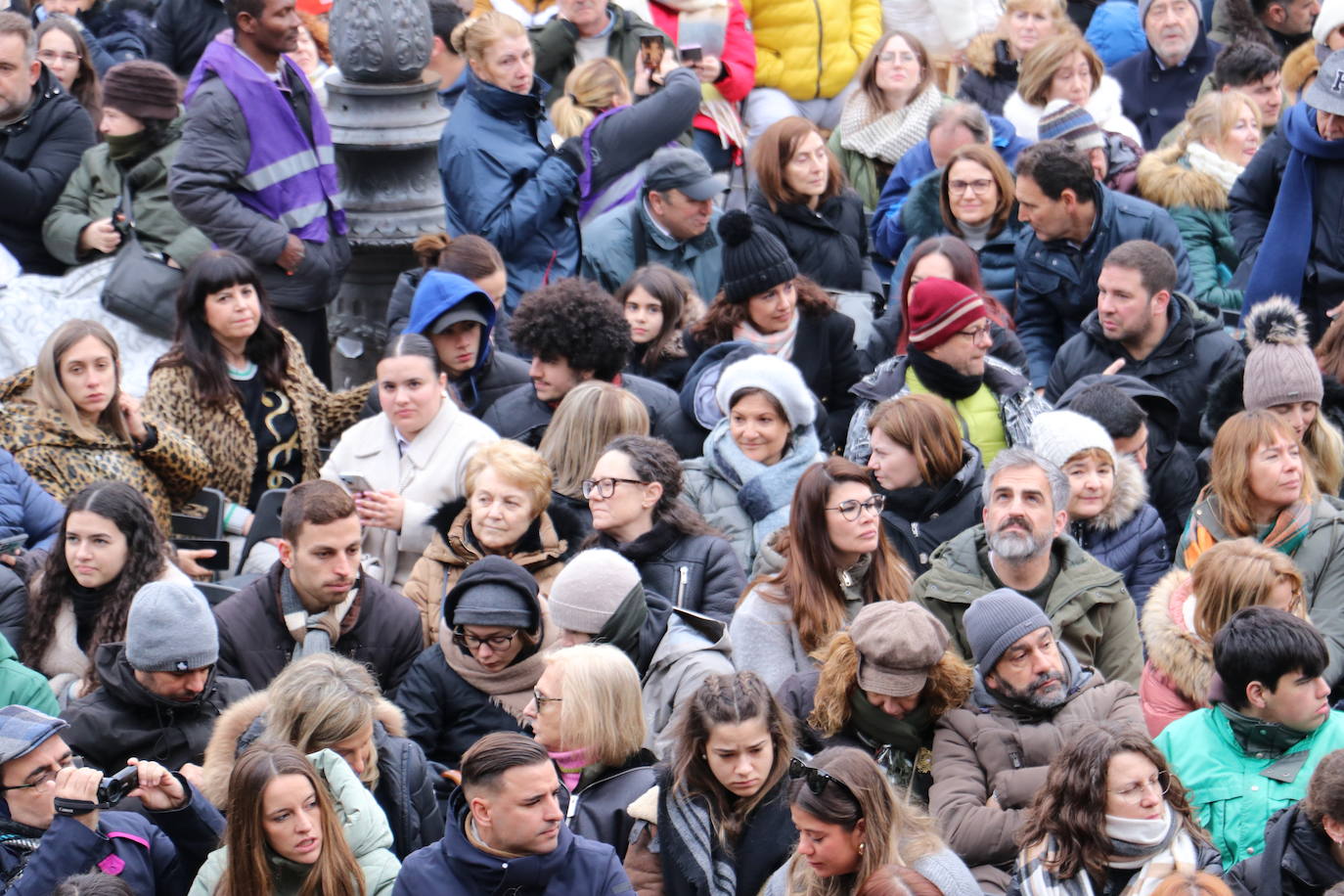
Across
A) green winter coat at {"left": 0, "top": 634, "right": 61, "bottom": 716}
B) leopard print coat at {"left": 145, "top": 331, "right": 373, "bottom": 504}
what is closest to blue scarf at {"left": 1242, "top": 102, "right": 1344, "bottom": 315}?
leopard print coat at {"left": 145, "top": 331, "right": 373, "bottom": 504}

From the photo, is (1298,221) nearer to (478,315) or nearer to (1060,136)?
(1060,136)

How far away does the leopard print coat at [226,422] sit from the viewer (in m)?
7.92

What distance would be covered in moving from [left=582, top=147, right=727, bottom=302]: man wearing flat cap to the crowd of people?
3 centimetres

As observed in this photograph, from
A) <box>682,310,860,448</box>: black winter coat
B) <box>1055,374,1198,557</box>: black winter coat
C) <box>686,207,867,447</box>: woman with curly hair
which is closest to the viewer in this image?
<box>1055,374,1198,557</box>: black winter coat

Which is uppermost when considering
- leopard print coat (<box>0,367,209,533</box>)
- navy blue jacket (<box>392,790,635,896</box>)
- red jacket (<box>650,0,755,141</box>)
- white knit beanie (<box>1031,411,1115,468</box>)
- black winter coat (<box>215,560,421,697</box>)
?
navy blue jacket (<box>392,790,635,896</box>)

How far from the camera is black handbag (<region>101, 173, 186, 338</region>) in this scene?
8.71 meters

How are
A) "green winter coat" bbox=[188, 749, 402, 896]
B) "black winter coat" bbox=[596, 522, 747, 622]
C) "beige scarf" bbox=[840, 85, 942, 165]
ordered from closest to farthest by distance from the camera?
"green winter coat" bbox=[188, 749, 402, 896] < "black winter coat" bbox=[596, 522, 747, 622] < "beige scarf" bbox=[840, 85, 942, 165]

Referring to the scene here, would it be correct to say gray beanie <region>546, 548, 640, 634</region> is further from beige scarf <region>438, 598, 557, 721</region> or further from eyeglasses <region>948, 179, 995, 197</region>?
eyeglasses <region>948, 179, 995, 197</region>

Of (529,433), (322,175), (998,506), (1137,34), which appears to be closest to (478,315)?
(529,433)

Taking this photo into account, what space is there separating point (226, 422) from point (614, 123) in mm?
2780

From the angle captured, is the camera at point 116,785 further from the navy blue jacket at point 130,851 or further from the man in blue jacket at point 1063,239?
the man in blue jacket at point 1063,239

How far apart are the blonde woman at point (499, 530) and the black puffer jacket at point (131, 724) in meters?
0.98

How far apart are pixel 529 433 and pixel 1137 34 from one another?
20.6ft

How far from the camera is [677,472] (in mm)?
7000
